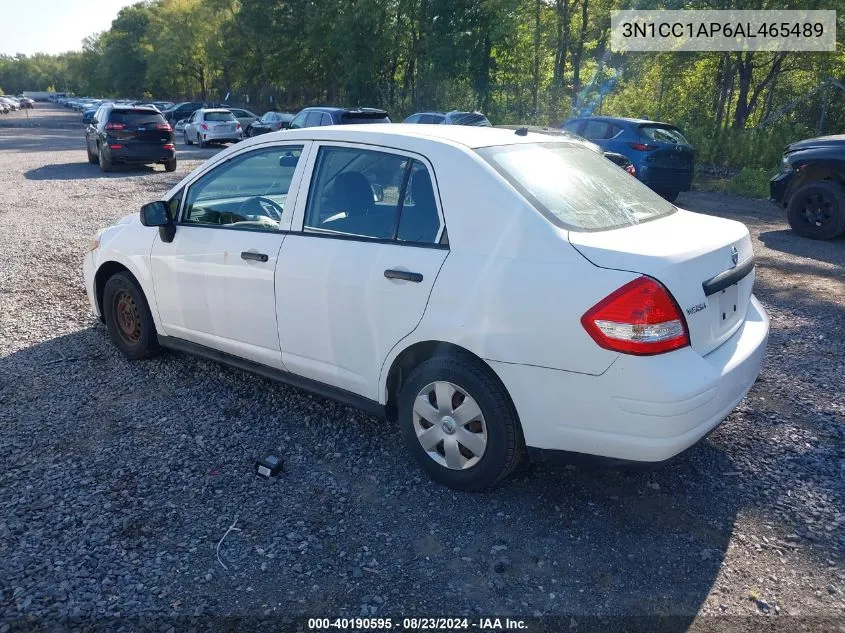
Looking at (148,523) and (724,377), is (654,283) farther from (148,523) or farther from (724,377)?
(148,523)

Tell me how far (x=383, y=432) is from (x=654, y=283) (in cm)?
195

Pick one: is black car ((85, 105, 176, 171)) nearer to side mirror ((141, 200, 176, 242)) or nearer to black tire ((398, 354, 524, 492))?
side mirror ((141, 200, 176, 242))

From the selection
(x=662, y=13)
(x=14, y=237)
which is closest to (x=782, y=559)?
(x=14, y=237)

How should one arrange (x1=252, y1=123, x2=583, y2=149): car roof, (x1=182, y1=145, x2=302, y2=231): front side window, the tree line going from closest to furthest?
(x1=252, y1=123, x2=583, y2=149): car roof → (x1=182, y1=145, x2=302, y2=231): front side window → the tree line

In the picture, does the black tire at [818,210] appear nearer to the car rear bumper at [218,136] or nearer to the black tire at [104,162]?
the black tire at [104,162]

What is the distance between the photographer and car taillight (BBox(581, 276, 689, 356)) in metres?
2.78

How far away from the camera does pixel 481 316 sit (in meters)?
3.06

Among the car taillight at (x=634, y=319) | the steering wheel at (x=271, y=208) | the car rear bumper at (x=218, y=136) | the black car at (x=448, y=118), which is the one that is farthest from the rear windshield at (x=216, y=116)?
the car taillight at (x=634, y=319)

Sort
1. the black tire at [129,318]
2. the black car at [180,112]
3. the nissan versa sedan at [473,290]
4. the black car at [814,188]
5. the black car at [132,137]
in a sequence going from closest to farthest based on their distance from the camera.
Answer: the nissan versa sedan at [473,290] < the black tire at [129,318] < the black car at [814,188] < the black car at [132,137] < the black car at [180,112]

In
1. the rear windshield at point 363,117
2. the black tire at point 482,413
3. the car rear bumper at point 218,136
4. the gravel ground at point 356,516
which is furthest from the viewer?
the car rear bumper at point 218,136

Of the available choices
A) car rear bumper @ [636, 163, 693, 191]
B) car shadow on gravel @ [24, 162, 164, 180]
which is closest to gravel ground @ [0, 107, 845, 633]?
car rear bumper @ [636, 163, 693, 191]

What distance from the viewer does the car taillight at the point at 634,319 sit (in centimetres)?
278

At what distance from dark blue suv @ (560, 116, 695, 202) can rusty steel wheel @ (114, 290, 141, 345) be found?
405 inches

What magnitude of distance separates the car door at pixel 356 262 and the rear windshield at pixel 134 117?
1651 cm
